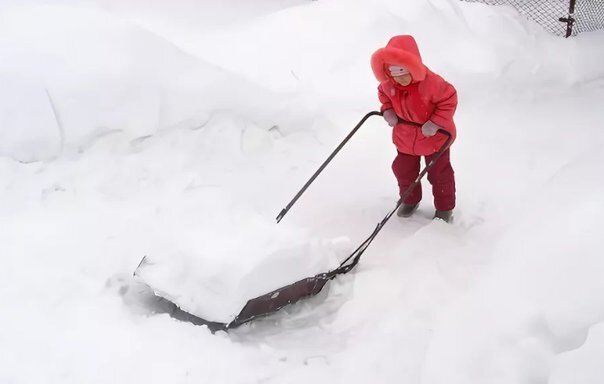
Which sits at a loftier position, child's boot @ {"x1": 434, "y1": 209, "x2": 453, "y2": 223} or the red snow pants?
the red snow pants

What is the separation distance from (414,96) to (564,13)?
5.00 meters

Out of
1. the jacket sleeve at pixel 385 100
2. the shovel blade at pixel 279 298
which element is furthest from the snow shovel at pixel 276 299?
the jacket sleeve at pixel 385 100

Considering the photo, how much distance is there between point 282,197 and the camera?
3.65m

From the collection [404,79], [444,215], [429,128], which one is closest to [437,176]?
[444,215]

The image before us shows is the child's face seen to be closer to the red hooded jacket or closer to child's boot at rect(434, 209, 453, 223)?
the red hooded jacket

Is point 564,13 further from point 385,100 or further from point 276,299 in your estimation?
point 276,299

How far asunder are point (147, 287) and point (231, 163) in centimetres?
123

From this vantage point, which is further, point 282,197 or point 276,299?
point 282,197

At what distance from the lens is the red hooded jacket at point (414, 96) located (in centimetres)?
283

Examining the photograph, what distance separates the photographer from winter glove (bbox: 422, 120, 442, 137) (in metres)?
2.90

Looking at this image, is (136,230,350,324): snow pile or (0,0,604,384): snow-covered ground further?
(136,230,350,324): snow pile

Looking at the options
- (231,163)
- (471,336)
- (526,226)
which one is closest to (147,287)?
(231,163)

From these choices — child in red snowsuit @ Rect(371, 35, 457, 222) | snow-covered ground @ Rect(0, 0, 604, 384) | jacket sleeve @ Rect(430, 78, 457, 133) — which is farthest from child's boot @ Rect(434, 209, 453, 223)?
jacket sleeve @ Rect(430, 78, 457, 133)

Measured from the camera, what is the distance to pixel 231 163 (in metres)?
3.83
